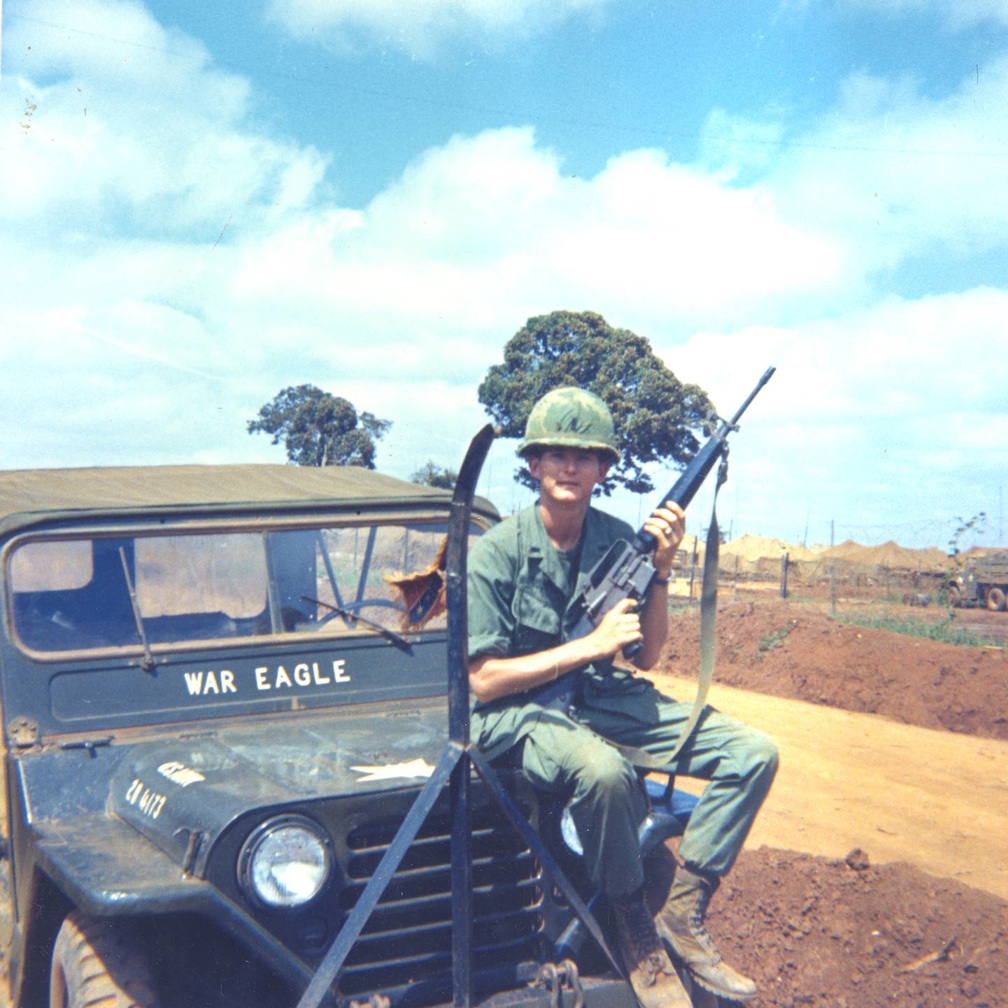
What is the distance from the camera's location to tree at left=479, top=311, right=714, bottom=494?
1620 cm

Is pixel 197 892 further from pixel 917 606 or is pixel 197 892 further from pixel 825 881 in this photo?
pixel 917 606

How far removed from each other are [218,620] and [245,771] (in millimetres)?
980

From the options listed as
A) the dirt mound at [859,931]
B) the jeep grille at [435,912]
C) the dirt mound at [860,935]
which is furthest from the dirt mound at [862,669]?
the jeep grille at [435,912]

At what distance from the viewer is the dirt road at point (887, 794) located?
6.31 meters

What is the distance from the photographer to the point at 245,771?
9.64ft

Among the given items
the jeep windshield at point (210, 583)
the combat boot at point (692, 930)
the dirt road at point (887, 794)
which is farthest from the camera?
the dirt road at point (887, 794)

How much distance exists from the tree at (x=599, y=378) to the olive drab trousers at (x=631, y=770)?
1290 centimetres

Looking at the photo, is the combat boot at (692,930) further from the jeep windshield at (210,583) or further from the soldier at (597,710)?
the jeep windshield at (210,583)

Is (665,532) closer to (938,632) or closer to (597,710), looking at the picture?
(597,710)

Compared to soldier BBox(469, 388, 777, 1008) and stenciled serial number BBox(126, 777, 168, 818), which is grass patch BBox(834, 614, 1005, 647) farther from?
stenciled serial number BBox(126, 777, 168, 818)

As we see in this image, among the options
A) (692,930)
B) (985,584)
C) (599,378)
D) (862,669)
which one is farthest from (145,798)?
(985,584)

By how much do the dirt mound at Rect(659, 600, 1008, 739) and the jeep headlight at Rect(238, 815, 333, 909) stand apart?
30.6 ft

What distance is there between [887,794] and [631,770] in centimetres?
575

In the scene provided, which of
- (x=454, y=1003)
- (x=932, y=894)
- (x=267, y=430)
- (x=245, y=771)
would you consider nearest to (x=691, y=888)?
(x=454, y=1003)
